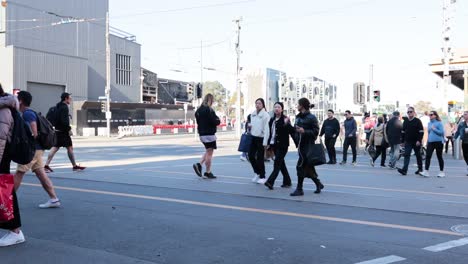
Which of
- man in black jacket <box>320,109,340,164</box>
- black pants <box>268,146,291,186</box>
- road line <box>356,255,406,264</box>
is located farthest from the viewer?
man in black jacket <box>320,109,340,164</box>

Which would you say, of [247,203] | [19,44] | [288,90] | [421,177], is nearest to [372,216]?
[247,203]

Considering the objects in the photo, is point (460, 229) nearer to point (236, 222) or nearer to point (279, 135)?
point (236, 222)

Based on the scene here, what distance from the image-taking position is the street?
5.54 metres

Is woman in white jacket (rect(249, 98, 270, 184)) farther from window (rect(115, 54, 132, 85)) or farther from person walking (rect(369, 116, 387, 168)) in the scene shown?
window (rect(115, 54, 132, 85))

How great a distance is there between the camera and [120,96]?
64188 millimetres

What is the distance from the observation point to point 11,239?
5855 millimetres

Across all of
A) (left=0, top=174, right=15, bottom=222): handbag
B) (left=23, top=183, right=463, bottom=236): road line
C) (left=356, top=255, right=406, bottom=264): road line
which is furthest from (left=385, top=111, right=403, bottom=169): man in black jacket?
(left=0, top=174, right=15, bottom=222): handbag

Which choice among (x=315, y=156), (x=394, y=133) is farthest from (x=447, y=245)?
(x=394, y=133)

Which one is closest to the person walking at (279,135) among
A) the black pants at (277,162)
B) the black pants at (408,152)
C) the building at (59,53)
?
the black pants at (277,162)

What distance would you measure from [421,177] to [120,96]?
54.5 m

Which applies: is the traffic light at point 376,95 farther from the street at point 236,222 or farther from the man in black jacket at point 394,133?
the street at point 236,222

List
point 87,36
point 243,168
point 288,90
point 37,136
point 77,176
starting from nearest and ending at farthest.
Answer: point 37,136
point 77,176
point 243,168
point 288,90
point 87,36

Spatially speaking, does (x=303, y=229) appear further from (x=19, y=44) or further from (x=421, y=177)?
(x=19, y=44)

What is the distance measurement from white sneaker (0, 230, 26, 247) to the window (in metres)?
59.3
